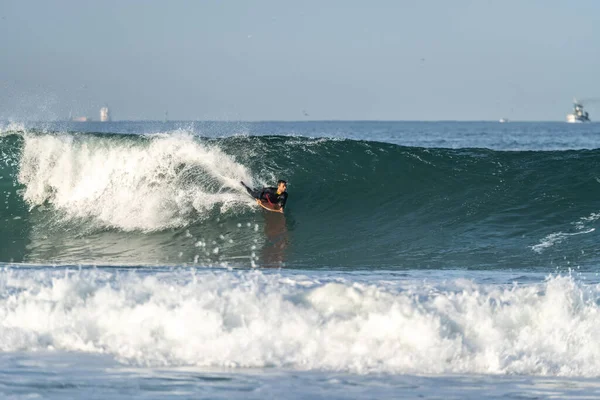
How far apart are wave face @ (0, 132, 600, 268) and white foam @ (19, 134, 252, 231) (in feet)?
0.09

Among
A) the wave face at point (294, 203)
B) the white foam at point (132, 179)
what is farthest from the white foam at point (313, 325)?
the white foam at point (132, 179)

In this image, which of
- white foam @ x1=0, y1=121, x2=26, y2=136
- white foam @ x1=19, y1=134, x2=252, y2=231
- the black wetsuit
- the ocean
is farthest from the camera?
white foam @ x1=0, y1=121, x2=26, y2=136

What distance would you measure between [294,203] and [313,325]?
357 inches

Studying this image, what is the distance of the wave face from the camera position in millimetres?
13469

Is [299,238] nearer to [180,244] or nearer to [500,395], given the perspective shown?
[180,244]

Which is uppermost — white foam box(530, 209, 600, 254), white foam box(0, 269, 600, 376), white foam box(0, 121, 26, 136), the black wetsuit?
white foam box(0, 121, 26, 136)

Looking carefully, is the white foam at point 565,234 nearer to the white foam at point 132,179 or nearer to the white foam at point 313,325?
the white foam at point 313,325

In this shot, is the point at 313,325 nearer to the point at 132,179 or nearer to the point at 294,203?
the point at 294,203

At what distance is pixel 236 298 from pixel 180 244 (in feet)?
19.5

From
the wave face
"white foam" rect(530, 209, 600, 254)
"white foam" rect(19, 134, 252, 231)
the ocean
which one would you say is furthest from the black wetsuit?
"white foam" rect(530, 209, 600, 254)

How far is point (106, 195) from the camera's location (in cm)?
1667

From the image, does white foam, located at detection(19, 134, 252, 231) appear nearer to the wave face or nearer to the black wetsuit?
the wave face

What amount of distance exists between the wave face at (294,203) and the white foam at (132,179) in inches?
1.1

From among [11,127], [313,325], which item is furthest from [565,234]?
[11,127]
